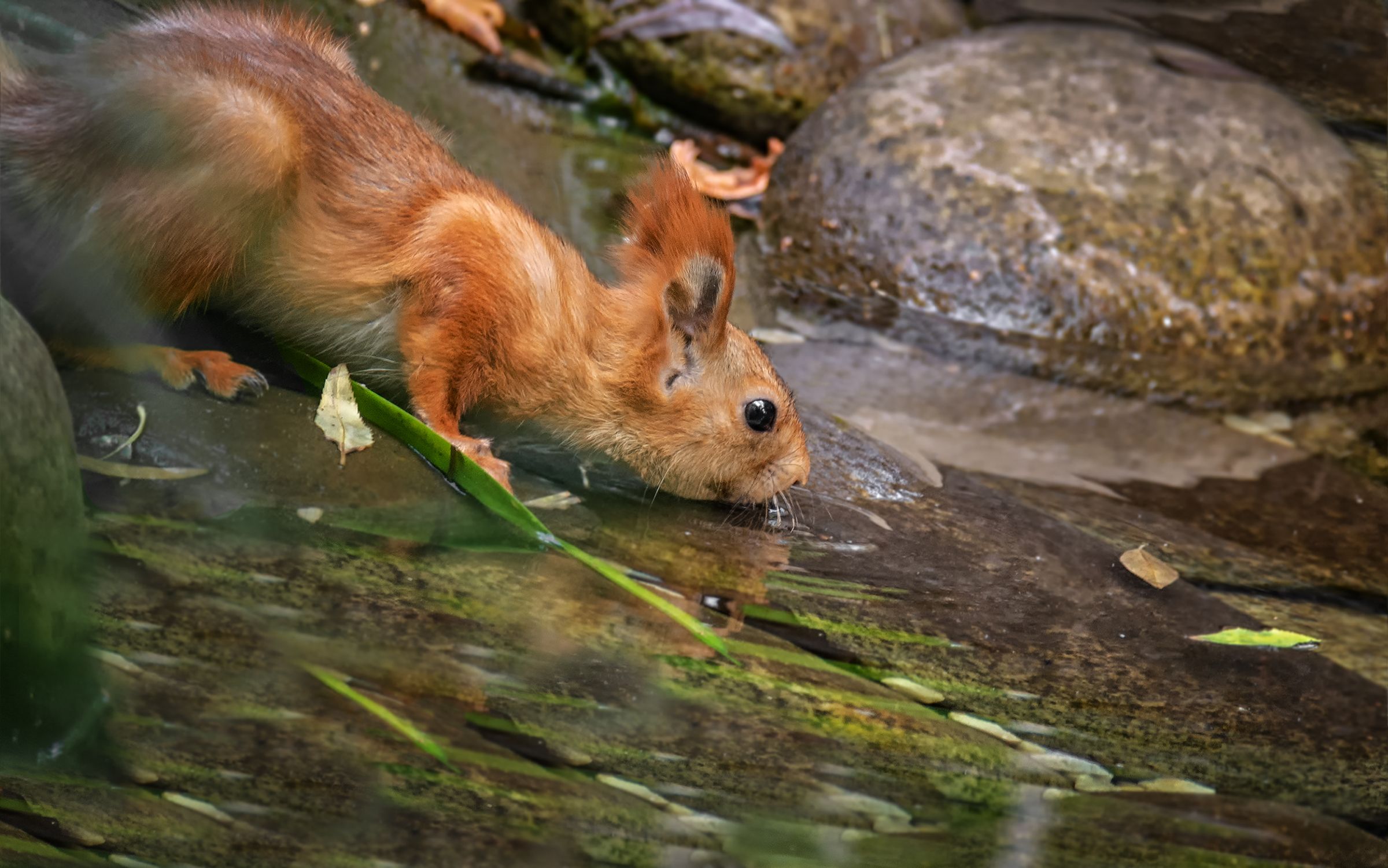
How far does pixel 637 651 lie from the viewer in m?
2.14

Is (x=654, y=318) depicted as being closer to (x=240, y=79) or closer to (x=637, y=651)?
(x=240, y=79)

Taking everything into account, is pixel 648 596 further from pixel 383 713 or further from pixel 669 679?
pixel 383 713

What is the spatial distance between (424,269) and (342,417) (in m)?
0.60

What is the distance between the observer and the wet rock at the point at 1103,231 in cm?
593

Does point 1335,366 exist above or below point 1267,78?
below

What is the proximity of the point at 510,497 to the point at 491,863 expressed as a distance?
1.06 metres

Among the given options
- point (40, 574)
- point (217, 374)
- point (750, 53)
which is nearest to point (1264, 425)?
point (750, 53)

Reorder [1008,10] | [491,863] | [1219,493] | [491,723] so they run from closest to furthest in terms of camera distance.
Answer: [491,863] < [491,723] < [1219,493] < [1008,10]

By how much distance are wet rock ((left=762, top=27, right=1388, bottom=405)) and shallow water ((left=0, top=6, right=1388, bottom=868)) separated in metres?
2.14

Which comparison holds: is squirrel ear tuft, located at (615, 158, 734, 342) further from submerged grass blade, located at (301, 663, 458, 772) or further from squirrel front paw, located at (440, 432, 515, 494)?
submerged grass blade, located at (301, 663, 458, 772)

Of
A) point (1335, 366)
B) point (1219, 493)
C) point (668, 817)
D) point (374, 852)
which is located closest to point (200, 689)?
point (374, 852)

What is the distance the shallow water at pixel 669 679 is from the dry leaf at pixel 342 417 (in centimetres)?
5

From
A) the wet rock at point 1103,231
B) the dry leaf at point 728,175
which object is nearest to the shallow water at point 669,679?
the wet rock at point 1103,231

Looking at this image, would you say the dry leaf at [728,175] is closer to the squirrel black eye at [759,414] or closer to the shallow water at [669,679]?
the shallow water at [669,679]
